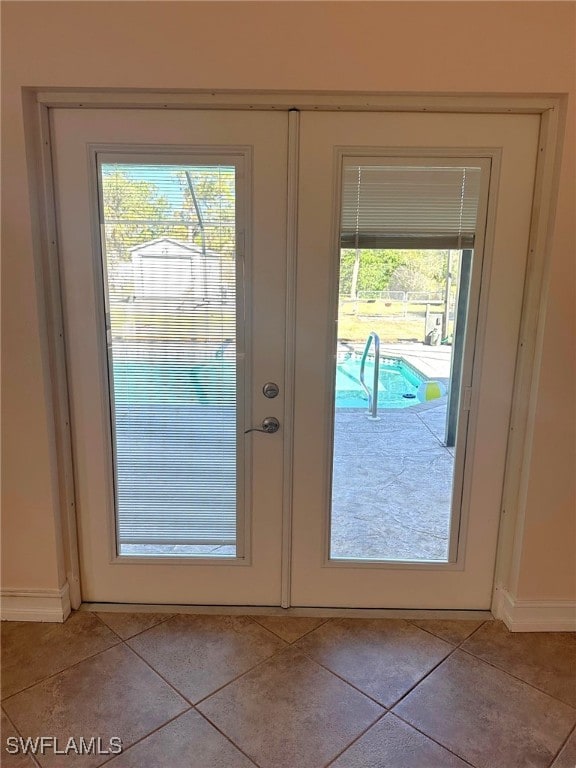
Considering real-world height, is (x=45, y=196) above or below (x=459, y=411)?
above

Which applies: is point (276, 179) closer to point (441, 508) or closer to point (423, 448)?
point (423, 448)

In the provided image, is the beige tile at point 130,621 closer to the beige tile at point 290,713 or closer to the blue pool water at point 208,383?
the beige tile at point 290,713

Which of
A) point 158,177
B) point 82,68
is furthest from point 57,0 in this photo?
point 158,177

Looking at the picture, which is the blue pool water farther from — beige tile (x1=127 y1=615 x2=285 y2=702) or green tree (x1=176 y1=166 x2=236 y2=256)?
beige tile (x1=127 y1=615 x2=285 y2=702)

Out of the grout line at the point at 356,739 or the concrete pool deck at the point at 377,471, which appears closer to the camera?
the grout line at the point at 356,739

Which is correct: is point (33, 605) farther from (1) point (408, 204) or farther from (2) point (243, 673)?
(1) point (408, 204)

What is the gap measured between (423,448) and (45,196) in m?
1.83

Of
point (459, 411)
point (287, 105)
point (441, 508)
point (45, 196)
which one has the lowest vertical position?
point (441, 508)

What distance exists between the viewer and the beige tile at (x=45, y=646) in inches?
73.6

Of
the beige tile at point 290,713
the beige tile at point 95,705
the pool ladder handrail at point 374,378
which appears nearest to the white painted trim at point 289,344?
the pool ladder handrail at point 374,378

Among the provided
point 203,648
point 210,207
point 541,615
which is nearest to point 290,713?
point 203,648

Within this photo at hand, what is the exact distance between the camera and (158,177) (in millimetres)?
1916

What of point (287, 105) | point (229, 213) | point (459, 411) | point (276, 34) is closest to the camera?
point (276, 34)

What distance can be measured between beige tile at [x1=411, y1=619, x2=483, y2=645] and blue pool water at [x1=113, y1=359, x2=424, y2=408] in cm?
98
